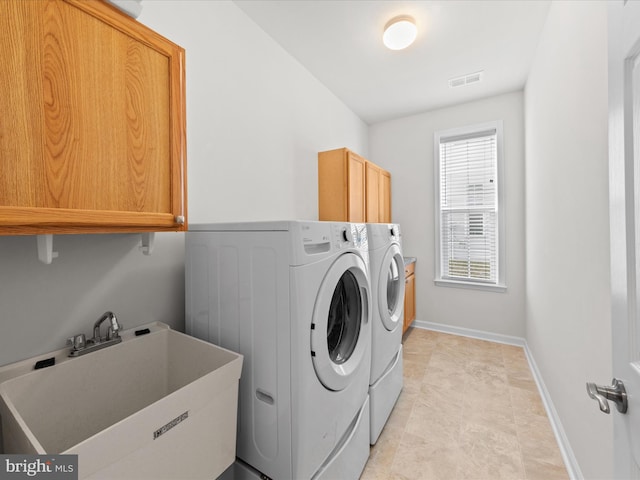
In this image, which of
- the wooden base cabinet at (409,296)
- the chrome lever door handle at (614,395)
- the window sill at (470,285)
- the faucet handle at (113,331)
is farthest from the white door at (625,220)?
the window sill at (470,285)

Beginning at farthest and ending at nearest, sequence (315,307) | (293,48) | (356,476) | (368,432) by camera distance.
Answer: (293,48) → (368,432) → (356,476) → (315,307)

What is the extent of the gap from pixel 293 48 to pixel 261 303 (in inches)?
84.9

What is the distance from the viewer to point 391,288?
206 centimetres

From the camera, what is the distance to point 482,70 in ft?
8.43

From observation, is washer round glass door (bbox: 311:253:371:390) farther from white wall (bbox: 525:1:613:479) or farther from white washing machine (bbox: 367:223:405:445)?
white wall (bbox: 525:1:613:479)

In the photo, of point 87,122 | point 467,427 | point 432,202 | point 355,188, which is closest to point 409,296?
point 432,202

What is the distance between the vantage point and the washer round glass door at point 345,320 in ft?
3.68

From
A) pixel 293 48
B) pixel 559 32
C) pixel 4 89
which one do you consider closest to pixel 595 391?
pixel 4 89

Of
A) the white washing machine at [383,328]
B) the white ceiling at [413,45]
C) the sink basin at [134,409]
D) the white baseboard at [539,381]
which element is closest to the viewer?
the sink basin at [134,409]

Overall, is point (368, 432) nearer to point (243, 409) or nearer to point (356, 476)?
point (356, 476)

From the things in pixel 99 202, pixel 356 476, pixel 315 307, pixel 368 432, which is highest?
pixel 99 202

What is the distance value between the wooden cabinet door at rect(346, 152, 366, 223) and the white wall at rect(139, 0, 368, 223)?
332 millimetres

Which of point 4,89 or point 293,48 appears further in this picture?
point 293,48

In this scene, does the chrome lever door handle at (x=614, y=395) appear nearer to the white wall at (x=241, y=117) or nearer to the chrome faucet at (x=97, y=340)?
the chrome faucet at (x=97, y=340)
